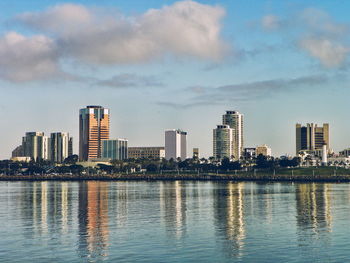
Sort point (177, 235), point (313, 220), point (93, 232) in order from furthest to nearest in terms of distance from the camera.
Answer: point (313, 220)
point (93, 232)
point (177, 235)

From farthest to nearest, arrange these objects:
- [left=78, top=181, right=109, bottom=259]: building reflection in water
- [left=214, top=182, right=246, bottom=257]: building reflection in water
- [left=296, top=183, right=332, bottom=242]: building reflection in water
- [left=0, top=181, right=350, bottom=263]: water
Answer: [left=296, top=183, right=332, bottom=242]: building reflection in water → [left=214, top=182, right=246, bottom=257]: building reflection in water → [left=78, top=181, right=109, bottom=259]: building reflection in water → [left=0, top=181, right=350, bottom=263]: water

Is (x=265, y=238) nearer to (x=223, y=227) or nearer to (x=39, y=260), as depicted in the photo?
(x=223, y=227)

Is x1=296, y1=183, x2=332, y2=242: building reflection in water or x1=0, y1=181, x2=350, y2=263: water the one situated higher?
x1=296, y1=183, x2=332, y2=242: building reflection in water

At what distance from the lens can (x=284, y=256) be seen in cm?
5791

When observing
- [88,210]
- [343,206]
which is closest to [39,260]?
[88,210]

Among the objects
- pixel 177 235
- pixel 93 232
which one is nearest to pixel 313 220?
pixel 177 235

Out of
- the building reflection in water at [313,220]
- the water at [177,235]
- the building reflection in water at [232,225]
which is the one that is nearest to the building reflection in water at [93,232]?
the water at [177,235]

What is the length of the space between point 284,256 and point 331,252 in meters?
5.69

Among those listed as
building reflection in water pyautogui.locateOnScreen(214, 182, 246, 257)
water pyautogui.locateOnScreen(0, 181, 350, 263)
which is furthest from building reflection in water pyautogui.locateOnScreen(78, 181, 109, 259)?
building reflection in water pyautogui.locateOnScreen(214, 182, 246, 257)

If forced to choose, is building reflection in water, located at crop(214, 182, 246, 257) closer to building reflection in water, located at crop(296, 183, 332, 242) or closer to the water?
the water

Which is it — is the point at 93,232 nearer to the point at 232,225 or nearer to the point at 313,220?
the point at 232,225

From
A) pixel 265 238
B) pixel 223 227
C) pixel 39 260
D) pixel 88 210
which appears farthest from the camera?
pixel 88 210

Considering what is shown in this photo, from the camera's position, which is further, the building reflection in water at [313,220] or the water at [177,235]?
the building reflection in water at [313,220]

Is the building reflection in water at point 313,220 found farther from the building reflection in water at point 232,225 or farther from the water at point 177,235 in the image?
the building reflection in water at point 232,225
